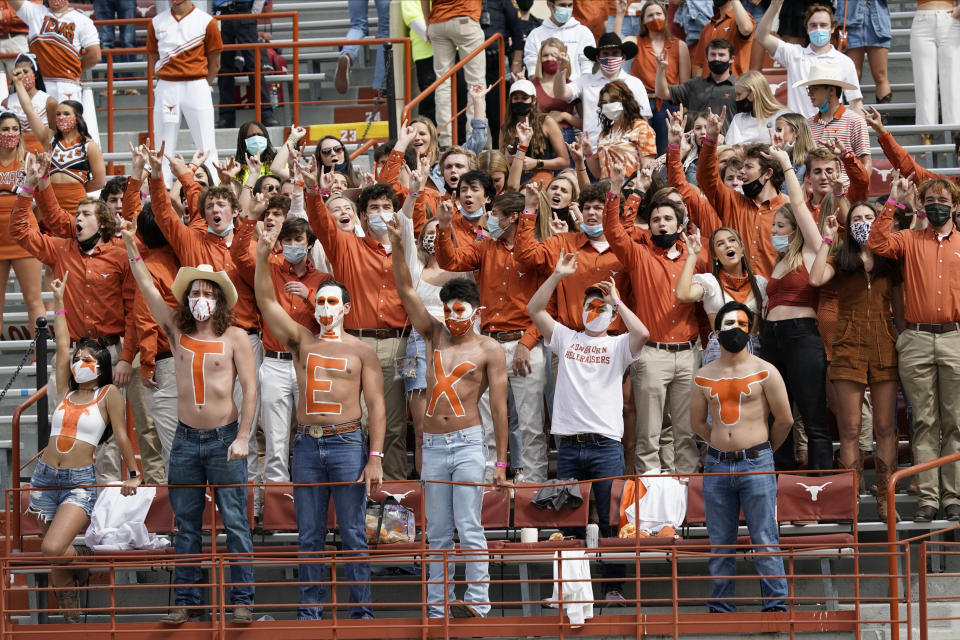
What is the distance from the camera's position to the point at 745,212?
44.8ft

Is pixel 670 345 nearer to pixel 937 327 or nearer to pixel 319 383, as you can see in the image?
pixel 937 327

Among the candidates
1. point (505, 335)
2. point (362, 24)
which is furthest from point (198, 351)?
point (362, 24)

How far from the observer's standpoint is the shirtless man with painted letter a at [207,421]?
11.8 meters

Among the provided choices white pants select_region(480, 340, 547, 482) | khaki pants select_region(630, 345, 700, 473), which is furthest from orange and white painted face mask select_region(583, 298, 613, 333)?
white pants select_region(480, 340, 547, 482)

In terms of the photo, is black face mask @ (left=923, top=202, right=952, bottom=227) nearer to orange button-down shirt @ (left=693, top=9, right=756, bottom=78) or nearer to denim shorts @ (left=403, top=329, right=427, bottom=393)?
denim shorts @ (left=403, top=329, right=427, bottom=393)

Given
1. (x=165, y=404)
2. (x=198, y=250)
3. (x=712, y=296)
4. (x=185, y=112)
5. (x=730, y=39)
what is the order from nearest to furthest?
(x=712, y=296) < (x=165, y=404) < (x=198, y=250) < (x=185, y=112) < (x=730, y=39)

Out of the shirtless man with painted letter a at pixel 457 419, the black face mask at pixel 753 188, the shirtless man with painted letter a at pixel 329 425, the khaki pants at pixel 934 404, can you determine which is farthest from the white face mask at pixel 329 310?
the khaki pants at pixel 934 404

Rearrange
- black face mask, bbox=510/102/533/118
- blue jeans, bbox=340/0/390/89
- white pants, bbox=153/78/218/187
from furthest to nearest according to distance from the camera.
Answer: blue jeans, bbox=340/0/390/89 → white pants, bbox=153/78/218/187 → black face mask, bbox=510/102/533/118

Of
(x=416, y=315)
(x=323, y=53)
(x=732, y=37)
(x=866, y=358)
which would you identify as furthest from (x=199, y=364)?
(x=323, y=53)

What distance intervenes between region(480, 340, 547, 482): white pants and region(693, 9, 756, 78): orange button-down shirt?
212 inches

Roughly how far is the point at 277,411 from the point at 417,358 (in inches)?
44.9

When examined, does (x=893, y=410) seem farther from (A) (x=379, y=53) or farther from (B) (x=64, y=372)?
(A) (x=379, y=53)

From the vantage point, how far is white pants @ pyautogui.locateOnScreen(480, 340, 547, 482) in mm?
12883

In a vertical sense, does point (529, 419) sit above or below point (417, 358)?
below
